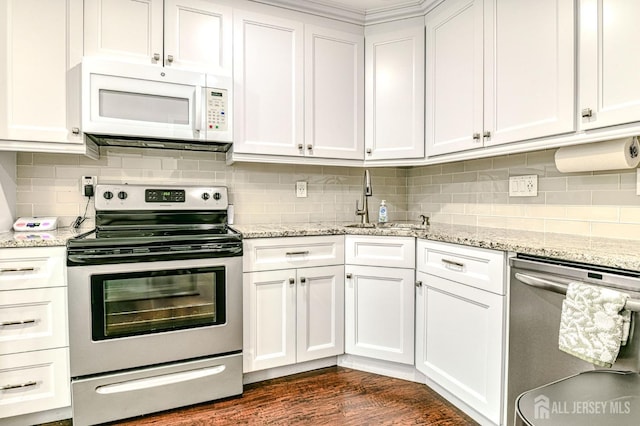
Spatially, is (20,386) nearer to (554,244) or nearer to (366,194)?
(366,194)

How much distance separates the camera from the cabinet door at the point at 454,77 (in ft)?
6.31

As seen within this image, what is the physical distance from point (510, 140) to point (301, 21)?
145 centimetres

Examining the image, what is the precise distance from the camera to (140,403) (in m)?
1.73

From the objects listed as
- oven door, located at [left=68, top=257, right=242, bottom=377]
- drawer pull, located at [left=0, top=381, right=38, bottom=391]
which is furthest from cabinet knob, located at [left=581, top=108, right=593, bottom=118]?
drawer pull, located at [left=0, top=381, right=38, bottom=391]

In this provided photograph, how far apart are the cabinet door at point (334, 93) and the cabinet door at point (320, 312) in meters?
0.79

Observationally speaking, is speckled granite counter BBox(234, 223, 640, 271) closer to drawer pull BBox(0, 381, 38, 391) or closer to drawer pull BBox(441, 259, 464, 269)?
drawer pull BBox(441, 259, 464, 269)

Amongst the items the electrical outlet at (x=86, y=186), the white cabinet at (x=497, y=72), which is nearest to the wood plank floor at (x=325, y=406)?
the electrical outlet at (x=86, y=186)

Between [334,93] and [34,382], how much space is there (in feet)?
7.23

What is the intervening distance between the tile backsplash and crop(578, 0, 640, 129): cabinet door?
37cm

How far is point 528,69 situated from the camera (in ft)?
5.41

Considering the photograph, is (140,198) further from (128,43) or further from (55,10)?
(55,10)

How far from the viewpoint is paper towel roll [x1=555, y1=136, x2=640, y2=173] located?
56.3 inches

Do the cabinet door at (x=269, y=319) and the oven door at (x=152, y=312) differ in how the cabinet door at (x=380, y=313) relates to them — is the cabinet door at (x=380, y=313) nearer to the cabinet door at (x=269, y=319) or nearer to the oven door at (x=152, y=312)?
the cabinet door at (x=269, y=319)

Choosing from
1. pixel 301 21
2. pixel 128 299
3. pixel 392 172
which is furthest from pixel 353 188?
pixel 128 299
